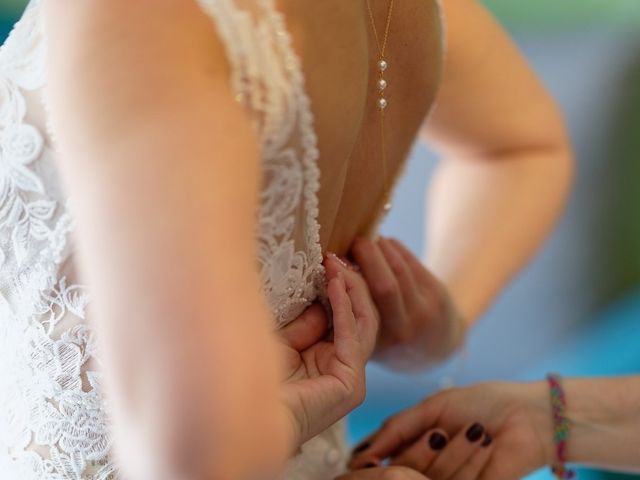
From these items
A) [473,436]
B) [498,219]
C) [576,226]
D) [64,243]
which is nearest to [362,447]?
[473,436]

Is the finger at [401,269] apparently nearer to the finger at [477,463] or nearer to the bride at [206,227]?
the bride at [206,227]

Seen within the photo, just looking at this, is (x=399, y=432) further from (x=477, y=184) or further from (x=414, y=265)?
(x=477, y=184)

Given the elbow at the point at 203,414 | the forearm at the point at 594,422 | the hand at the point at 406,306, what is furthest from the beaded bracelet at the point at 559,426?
the elbow at the point at 203,414

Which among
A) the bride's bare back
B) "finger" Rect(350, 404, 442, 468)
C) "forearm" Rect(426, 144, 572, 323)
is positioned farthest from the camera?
"forearm" Rect(426, 144, 572, 323)

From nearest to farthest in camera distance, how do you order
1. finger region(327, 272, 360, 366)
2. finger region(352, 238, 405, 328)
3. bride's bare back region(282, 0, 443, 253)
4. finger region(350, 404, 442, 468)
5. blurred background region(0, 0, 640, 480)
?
bride's bare back region(282, 0, 443, 253), finger region(327, 272, 360, 366), finger region(352, 238, 405, 328), finger region(350, 404, 442, 468), blurred background region(0, 0, 640, 480)

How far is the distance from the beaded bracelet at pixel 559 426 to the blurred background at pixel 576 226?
1.07 m

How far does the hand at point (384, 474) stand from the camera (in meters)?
0.81

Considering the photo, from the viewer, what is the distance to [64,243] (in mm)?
646

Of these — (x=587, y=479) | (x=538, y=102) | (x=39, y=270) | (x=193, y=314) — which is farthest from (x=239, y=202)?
(x=587, y=479)

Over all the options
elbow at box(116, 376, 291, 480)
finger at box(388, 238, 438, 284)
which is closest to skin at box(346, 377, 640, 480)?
finger at box(388, 238, 438, 284)

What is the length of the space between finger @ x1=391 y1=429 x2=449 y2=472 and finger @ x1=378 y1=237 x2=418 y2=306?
147 millimetres

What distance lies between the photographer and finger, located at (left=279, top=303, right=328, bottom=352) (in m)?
0.75

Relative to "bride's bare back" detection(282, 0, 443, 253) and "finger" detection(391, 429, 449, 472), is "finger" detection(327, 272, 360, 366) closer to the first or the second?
"bride's bare back" detection(282, 0, 443, 253)

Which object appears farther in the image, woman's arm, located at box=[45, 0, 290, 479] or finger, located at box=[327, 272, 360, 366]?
finger, located at box=[327, 272, 360, 366]
